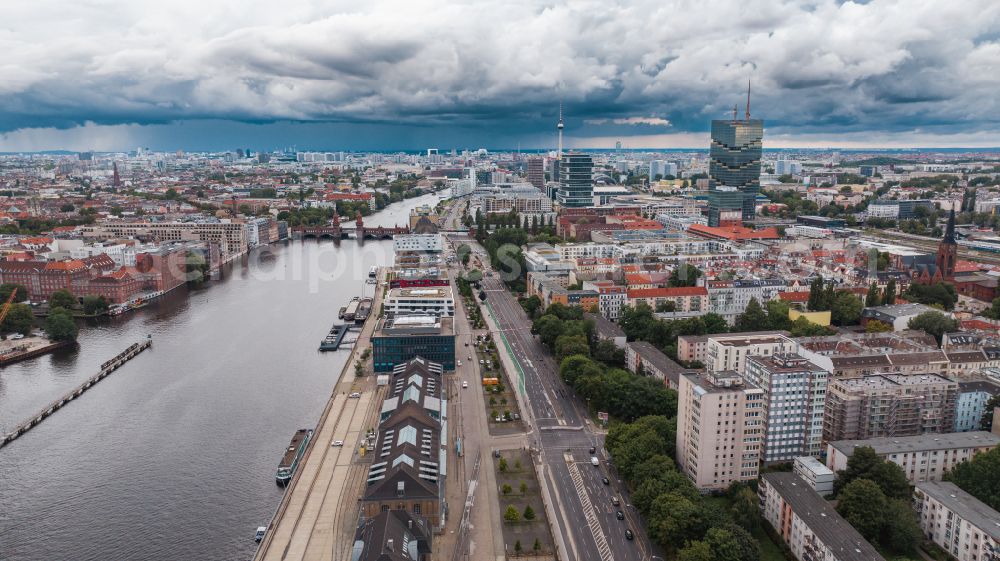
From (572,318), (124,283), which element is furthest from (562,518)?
(124,283)

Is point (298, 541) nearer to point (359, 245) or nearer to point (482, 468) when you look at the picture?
point (482, 468)

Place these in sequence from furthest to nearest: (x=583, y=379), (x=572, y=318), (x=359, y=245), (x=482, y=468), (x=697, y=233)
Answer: (x=359, y=245) < (x=697, y=233) < (x=572, y=318) < (x=583, y=379) < (x=482, y=468)

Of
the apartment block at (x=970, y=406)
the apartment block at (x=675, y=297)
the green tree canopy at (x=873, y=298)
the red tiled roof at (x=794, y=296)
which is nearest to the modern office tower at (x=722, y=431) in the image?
the apartment block at (x=970, y=406)

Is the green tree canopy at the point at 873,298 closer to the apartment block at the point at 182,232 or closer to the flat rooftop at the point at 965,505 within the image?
the flat rooftop at the point at 965,505

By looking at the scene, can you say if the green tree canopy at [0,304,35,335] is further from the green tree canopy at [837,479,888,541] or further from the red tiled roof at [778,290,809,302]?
the red tiled roof at [778,290,809,302]

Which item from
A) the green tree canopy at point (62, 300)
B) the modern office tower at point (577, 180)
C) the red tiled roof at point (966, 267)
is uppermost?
the modern office tower at point (577, 180)

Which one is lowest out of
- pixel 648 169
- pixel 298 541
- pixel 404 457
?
pixel 298 541
